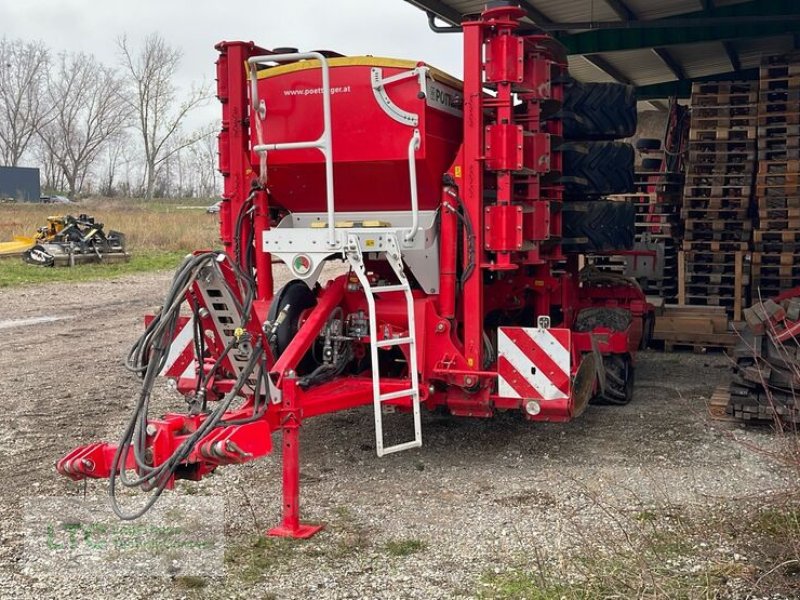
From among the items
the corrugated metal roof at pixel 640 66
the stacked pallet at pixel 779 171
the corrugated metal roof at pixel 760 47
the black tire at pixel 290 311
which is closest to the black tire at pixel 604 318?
the black tire at pixel 290 311

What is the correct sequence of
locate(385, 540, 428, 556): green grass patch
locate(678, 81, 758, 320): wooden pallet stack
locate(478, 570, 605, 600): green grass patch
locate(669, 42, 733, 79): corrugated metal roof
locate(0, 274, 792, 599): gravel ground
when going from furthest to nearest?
1. locate(669, 42, 733, 79): corrugated metal roof
2. locate(678, 81, 758, 320): wooden pallet stack
3. locate(385, 540, 428, 556): green grass patch
4. locate(0, 274, 792, 599): gravel ground
5. locate(478, 570, 605, 600): green grass patch

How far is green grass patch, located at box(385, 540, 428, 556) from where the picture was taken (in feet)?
15.6

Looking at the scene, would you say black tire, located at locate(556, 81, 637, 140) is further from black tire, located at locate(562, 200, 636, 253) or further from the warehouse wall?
the warehouse wall

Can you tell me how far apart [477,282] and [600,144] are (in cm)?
233

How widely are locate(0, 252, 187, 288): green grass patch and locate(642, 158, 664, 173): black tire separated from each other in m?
11.3

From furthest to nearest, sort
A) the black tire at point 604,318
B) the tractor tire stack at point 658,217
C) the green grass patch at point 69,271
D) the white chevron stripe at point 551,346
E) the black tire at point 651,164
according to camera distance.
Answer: the green grass patch at point 69,271, the black tire at point 651,164, the tractor tire stack at point 658,217, the black tire at point 604,318, the white chevron stripe at point 551,346

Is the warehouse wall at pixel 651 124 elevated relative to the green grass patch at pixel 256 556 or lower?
elevated

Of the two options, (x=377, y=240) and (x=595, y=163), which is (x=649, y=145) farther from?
(x=377, y=240)

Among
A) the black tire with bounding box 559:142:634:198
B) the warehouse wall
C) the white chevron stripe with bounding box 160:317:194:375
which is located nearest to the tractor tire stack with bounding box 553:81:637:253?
the black tire with bounding box 559:142:634:198

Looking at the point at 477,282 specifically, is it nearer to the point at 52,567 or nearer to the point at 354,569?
the point at 354,569

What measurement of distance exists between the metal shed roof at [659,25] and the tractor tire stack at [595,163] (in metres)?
3.40

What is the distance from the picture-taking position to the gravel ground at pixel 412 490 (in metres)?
4.44

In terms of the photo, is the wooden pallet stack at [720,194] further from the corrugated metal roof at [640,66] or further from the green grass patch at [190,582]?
the green grass patch at [190,582]

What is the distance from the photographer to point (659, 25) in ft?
37.7
